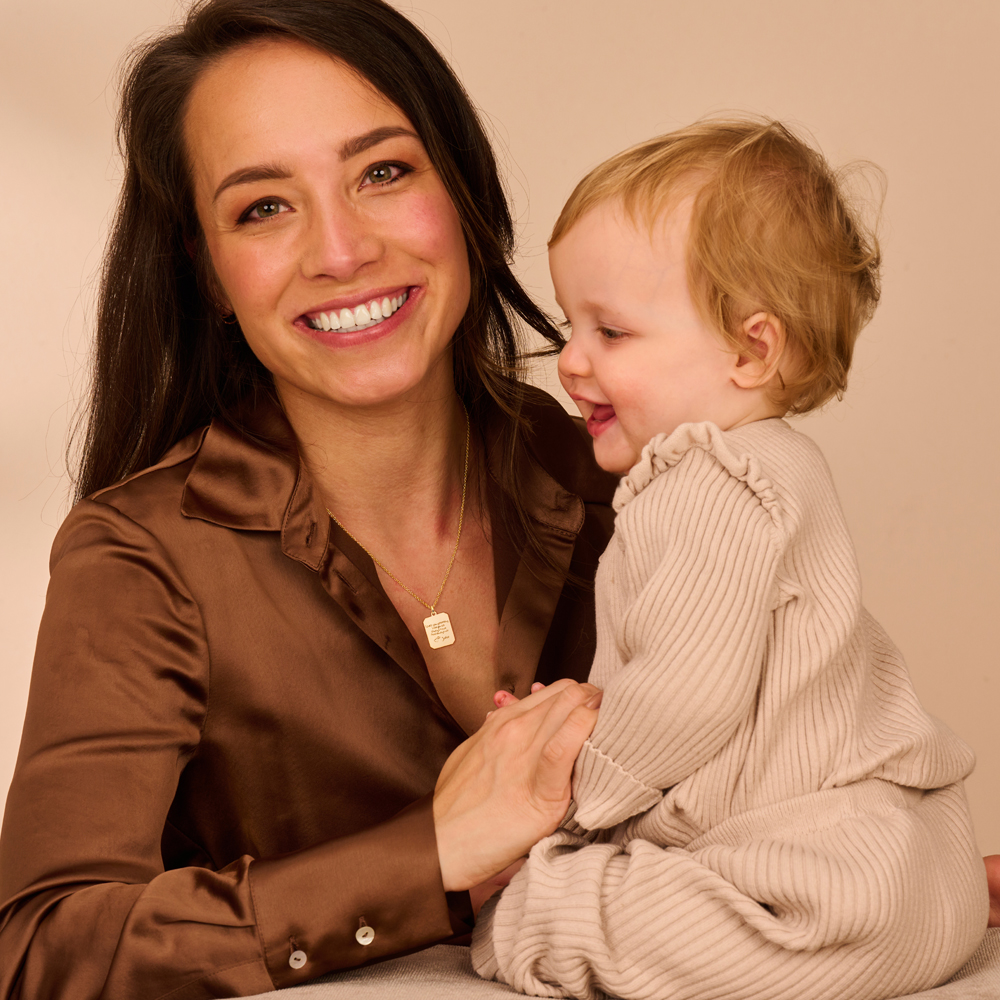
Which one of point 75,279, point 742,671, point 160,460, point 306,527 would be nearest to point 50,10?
point 75,279

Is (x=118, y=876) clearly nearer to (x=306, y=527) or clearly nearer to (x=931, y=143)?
(x=306, y=527)

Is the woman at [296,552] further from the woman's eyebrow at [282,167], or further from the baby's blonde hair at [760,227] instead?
the baby's blonde hair at [760,227]

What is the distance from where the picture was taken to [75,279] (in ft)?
11.0

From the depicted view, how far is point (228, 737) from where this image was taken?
1926mm

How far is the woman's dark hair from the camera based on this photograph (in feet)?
6.56

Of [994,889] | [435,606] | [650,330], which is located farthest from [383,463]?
[994,889]

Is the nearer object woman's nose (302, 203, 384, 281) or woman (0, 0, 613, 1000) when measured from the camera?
woman (0, 0, 613, 1000)

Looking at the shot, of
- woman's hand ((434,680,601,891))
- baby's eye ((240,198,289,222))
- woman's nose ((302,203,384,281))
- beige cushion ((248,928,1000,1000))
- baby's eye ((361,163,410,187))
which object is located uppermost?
baby's eye ((361,163,410,187))

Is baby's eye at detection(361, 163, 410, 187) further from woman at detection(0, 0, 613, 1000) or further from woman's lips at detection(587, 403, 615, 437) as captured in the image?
woman's lips at detection(587, 403, 615, 437)

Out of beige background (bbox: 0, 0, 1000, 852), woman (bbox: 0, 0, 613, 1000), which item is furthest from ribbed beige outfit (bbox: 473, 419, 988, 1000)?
beige background (bbox: 0, 0, 1000, 852)

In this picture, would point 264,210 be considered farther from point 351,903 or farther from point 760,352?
point 351,903

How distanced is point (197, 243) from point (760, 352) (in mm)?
1020

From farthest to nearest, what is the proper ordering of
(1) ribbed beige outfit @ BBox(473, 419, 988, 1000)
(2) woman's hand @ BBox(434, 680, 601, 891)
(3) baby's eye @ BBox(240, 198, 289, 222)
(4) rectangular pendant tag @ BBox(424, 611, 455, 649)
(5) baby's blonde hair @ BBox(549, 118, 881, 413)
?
(4) rectangular pendant tag @ BBox(424, 611, 455, 649) < (3) baby's eye @ BBox(240, 198, 289, 222) < (5) baby's blonde hair @ BBox(549, 118, 881, 413) < (2) woman's hand @ BBox(434, 680, 601, 891) < (1) ribbed beige outfit @ BBox(473, 419, 988, 1000)

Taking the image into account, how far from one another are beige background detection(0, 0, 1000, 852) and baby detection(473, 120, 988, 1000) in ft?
5.45
